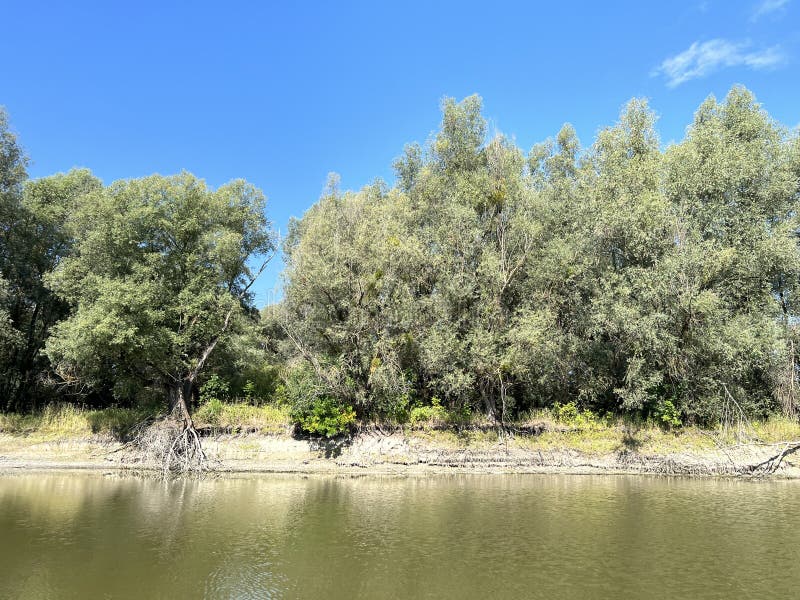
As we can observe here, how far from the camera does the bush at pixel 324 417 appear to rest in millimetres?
26528

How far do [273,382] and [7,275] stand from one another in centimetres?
1718

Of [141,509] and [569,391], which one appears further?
[569,391]

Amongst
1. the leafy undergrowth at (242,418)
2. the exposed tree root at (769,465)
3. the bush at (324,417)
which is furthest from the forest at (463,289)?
the exposed tree root at (769,465)

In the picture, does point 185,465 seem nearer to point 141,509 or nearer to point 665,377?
point 141,509

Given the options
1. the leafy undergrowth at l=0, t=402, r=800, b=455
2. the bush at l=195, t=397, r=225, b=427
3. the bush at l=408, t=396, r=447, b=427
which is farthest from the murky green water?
the bush at l=408, t=396, r=447, b=427

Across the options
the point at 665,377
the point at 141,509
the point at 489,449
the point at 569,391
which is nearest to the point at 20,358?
the point at 141,509

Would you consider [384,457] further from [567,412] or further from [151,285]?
[151,285]

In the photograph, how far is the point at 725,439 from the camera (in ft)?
82.6

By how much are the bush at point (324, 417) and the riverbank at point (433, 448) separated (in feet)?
2.64

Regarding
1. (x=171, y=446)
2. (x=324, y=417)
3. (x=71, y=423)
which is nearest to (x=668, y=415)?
(x=324, y=417)

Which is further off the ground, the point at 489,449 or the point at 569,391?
the point at 569,391

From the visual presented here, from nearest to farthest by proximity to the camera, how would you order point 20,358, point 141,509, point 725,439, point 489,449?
point 141,509
point 725,439
point 489,449
point 20,358

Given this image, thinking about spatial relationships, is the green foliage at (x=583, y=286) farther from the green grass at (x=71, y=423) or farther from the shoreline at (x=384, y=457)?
the green grass at (x=71, y=423)

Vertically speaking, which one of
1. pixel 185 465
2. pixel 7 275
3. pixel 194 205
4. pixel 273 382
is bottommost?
pixel 185 465
